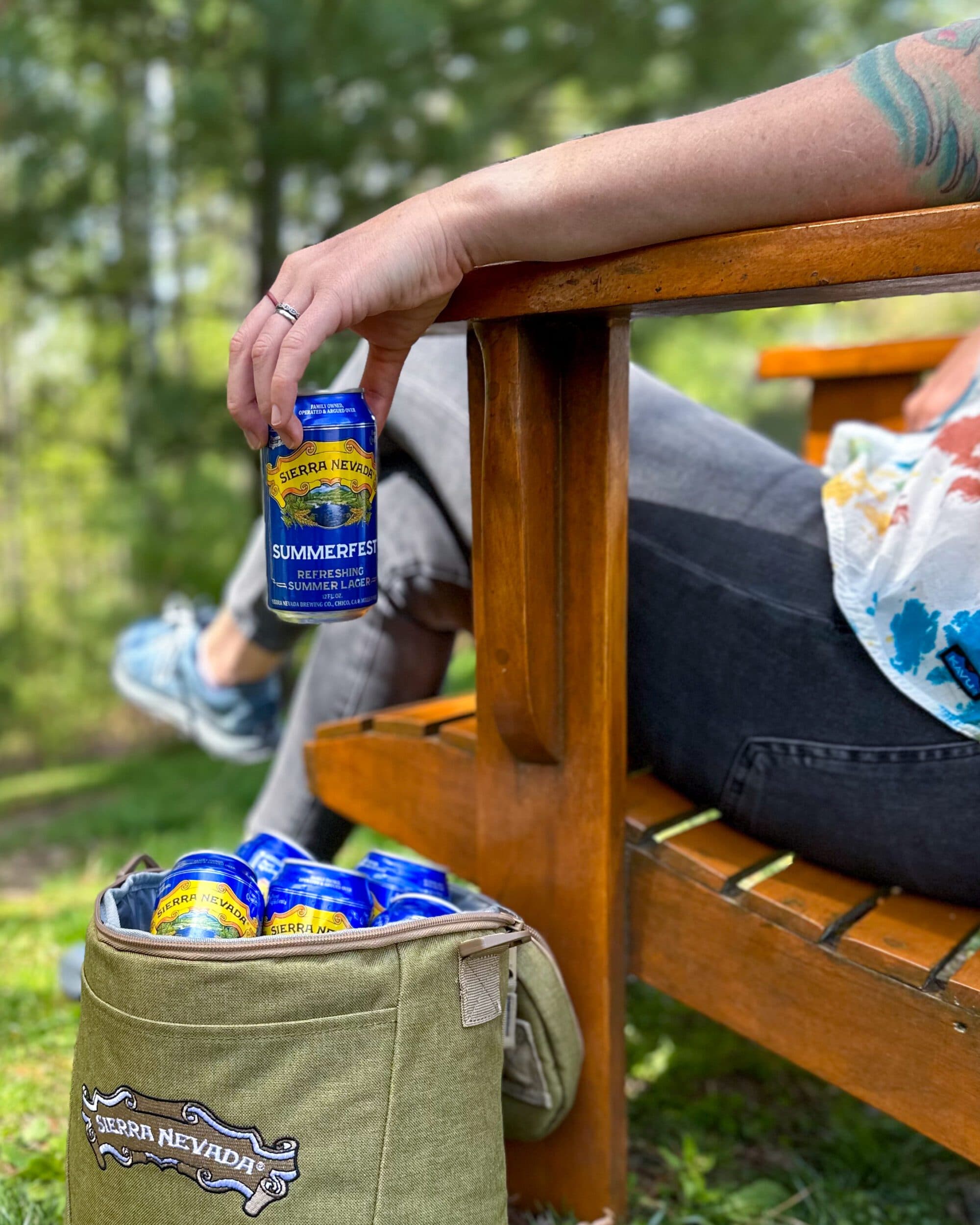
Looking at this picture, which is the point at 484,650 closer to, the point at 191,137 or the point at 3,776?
the point at 191,137

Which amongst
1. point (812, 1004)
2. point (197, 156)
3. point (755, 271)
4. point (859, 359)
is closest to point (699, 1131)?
point (812, 1004)

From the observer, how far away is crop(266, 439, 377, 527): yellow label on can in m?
0.90

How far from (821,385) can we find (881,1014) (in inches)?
49.4

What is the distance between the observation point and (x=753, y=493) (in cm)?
109

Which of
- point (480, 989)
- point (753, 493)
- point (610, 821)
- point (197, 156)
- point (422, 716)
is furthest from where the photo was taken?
point (197, 156)

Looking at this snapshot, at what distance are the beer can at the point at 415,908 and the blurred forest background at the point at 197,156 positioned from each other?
3.19 metres

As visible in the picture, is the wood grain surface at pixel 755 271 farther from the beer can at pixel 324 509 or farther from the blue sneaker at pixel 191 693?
the blue sneaker at pixel 191 693

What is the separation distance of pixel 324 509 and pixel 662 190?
36cm

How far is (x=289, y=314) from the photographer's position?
2.75ft

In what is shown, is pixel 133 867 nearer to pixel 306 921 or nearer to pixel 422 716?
pixel 306 921

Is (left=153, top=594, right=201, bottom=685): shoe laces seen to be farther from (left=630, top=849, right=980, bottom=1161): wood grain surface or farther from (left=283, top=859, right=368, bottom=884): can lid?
(left=630, top=849, right=980, bottom=1161): wood grain surface

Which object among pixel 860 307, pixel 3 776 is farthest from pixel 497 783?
pixel 860 307

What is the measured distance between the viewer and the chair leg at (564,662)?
0.94 meters

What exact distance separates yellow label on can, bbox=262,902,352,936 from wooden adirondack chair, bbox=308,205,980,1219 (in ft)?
0.73
